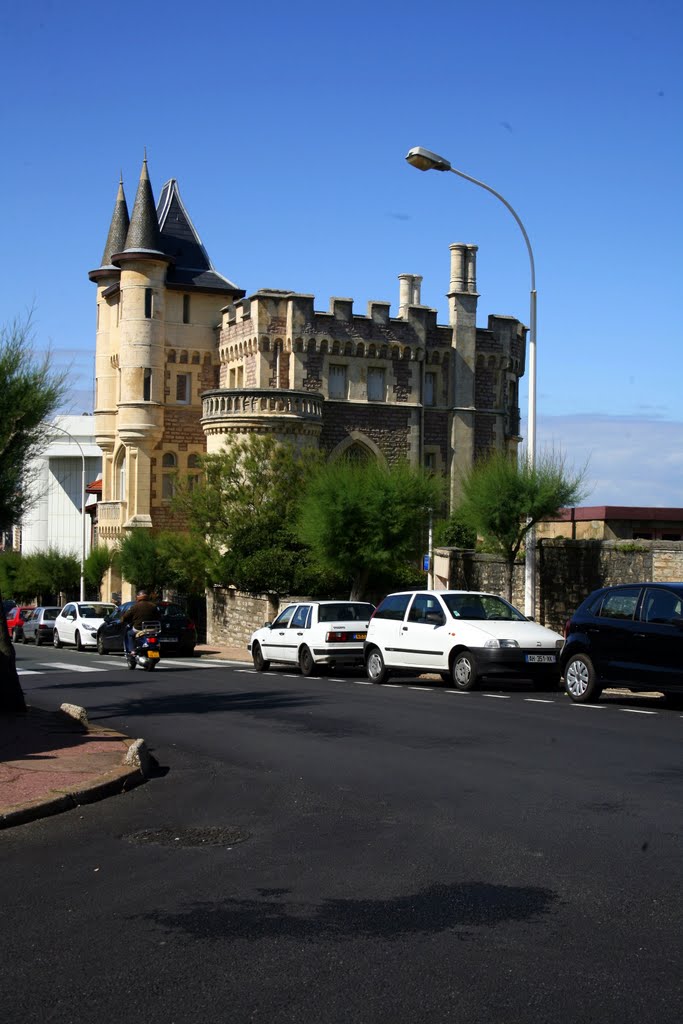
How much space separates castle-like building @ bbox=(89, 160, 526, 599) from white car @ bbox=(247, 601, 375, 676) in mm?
23787

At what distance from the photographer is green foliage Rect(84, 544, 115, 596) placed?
190 feet

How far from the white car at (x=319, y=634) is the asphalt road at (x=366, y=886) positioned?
431 inches

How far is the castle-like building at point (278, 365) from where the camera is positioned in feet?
168

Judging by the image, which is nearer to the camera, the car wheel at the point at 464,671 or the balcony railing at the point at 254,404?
the car wheel at the point at 464,671

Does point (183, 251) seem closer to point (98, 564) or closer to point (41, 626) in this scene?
point (98, 564)

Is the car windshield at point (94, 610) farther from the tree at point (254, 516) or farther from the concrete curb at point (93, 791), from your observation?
the concrete curb at point (93, 791)

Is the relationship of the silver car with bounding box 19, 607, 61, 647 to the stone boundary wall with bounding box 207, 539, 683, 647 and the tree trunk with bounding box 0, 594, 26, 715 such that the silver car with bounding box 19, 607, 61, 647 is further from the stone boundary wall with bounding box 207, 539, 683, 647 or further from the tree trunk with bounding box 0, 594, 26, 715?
the tree trunk with bounding box 0, 594, 26, 715

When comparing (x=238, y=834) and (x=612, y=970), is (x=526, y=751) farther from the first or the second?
(x=612, y=970)

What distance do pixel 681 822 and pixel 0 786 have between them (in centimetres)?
517

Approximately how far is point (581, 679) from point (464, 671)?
10.1 feet

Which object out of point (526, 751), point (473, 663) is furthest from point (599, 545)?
point (526, 751)

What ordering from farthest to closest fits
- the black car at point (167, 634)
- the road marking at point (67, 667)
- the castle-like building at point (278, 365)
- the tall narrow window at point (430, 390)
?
the tall narrow window at point (430, 390)
the castle-like building at point (278, 365)
the black car at point (167, 634)
the road marking at point (67, 667)

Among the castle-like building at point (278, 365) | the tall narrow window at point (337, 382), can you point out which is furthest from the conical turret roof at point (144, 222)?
the tall narrow window at point (337, 382)

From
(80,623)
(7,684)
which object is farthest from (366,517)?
(7,684)
